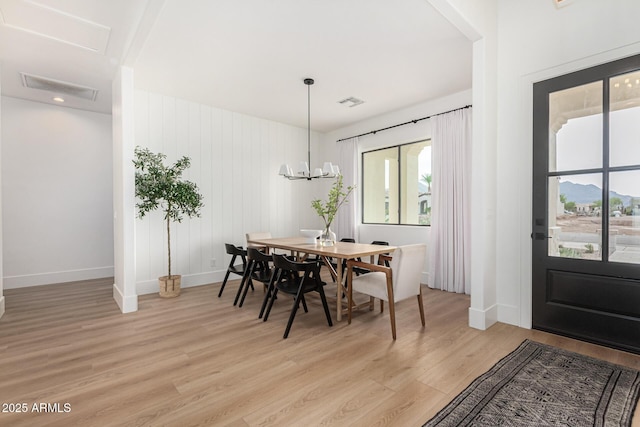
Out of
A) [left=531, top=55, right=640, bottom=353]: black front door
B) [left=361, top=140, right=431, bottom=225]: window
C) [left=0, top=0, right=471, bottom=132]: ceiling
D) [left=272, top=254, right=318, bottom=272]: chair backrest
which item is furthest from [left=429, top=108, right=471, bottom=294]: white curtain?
[left=272, top=254, right=318, bottom=272]: chair backrest

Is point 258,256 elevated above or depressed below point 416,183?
below

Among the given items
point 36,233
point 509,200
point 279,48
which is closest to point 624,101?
point 509,200

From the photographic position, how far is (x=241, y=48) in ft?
10.6

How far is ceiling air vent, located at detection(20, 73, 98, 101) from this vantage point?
12.9ft

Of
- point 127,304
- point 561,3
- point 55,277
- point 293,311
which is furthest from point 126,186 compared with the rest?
point 561,3

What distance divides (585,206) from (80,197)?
6.95 metres

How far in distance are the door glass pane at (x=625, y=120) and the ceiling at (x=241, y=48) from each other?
1.38m

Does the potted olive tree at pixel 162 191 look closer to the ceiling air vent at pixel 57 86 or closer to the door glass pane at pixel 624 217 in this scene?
the ceiling air vent at pixel 57 86

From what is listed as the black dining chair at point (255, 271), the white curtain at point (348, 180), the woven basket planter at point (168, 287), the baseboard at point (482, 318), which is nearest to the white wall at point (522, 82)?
the baseboard at point (482, 318)

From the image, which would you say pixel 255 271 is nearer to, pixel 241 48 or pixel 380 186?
pixel 241 48

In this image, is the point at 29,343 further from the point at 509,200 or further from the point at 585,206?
the point at 585,206

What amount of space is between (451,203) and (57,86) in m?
5.78

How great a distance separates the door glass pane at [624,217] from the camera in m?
2.39

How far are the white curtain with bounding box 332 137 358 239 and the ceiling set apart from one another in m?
1.37
